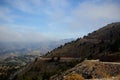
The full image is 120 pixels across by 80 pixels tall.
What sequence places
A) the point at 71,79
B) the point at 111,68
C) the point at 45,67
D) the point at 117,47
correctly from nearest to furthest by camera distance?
the point at 71,79 < the point at 111,68 < the point at 117,47 < the point at 45,67

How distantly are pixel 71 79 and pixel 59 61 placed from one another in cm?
16887

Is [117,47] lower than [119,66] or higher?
higher

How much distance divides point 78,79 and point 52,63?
170 metres

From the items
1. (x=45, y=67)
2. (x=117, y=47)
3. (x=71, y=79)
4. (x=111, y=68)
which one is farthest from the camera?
(x=45, y=67)

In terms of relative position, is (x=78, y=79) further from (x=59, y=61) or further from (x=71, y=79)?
(x=59, y=61)

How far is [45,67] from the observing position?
182 m

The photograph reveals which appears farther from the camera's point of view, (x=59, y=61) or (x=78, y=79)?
(x=59, y=61)

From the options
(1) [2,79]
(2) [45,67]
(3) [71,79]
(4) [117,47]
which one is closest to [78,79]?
(3) [71,79]

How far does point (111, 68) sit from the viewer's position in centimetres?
4959

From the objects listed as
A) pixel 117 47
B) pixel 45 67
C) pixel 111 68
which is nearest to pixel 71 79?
pixel 111 68

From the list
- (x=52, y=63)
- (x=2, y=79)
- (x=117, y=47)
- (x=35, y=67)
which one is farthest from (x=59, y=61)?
(x=117, y=47)

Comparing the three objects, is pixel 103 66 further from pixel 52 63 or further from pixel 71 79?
pixel 52 63

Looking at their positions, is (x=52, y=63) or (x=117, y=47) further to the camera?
(x=52, y=63)

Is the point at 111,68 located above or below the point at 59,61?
below
